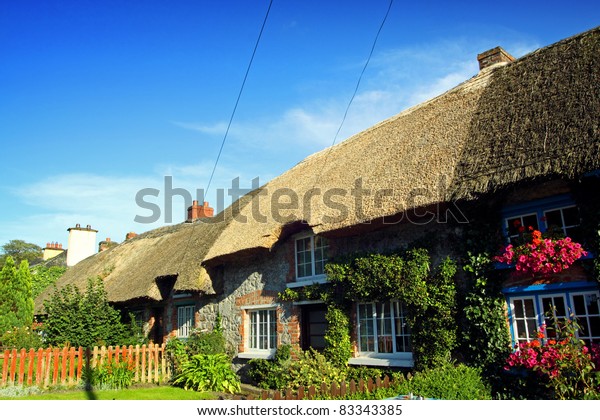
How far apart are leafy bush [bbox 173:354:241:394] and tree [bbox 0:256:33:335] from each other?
1024 cm

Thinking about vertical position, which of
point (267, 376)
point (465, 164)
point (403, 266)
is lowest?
point (267, 376)

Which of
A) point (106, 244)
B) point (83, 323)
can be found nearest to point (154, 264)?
point (83, 323)

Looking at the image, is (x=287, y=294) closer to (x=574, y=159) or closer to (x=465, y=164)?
(x=465, y=164)

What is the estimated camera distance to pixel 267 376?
39.6ft

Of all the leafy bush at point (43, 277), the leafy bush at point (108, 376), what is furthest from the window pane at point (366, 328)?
the leafy bush at point (43, 277)

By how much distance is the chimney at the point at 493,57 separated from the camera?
1290 centimetres

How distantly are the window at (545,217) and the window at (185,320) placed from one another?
1137 cm

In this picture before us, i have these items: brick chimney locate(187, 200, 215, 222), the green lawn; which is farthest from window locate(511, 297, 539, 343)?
brick chimney locate(187, 200, 215, 222)

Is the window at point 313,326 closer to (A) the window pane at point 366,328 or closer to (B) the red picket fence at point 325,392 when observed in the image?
(A) the window pane at point 366,328

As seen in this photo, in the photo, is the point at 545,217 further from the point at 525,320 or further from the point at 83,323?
the point at 83,323

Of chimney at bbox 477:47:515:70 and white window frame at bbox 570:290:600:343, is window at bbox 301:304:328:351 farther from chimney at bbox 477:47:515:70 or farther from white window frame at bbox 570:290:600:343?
chimney at bbox 477:47:515:70
